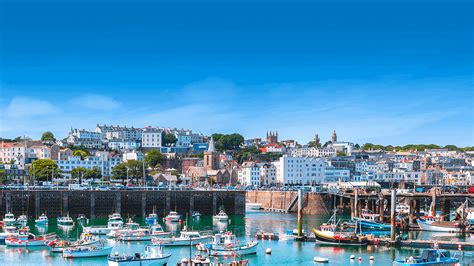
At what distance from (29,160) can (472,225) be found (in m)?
103

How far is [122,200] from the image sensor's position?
81.6 m

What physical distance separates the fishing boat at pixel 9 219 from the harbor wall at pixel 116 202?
2918 mm

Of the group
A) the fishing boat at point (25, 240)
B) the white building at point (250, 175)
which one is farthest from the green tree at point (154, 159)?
the fishing boat at point (25, 240)

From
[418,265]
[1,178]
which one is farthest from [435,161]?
[418,265]

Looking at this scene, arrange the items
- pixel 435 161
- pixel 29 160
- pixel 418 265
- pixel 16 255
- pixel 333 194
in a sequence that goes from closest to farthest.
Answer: pixel 418 265 → pixel 16 255 → pixel 333 194 → pixel 29 160 → pixel 435 161

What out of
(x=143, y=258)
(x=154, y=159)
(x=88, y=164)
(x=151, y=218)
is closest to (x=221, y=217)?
(x=151, y=218)

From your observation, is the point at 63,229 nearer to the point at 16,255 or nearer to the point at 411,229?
the point at 16,255

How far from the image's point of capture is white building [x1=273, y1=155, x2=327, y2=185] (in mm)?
143375

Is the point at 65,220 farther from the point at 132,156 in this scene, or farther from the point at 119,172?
the point at 132,156

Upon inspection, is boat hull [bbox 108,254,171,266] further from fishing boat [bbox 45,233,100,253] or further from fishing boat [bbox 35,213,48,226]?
fishing boat [bbox 35,213,48,226]

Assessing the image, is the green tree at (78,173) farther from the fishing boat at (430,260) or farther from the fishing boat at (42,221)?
the fishing boat at (430,260)

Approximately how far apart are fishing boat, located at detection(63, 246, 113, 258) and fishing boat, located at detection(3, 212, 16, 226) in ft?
72.1

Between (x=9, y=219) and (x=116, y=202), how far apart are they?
44.1 ft

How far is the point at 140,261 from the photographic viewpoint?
42.4 m
